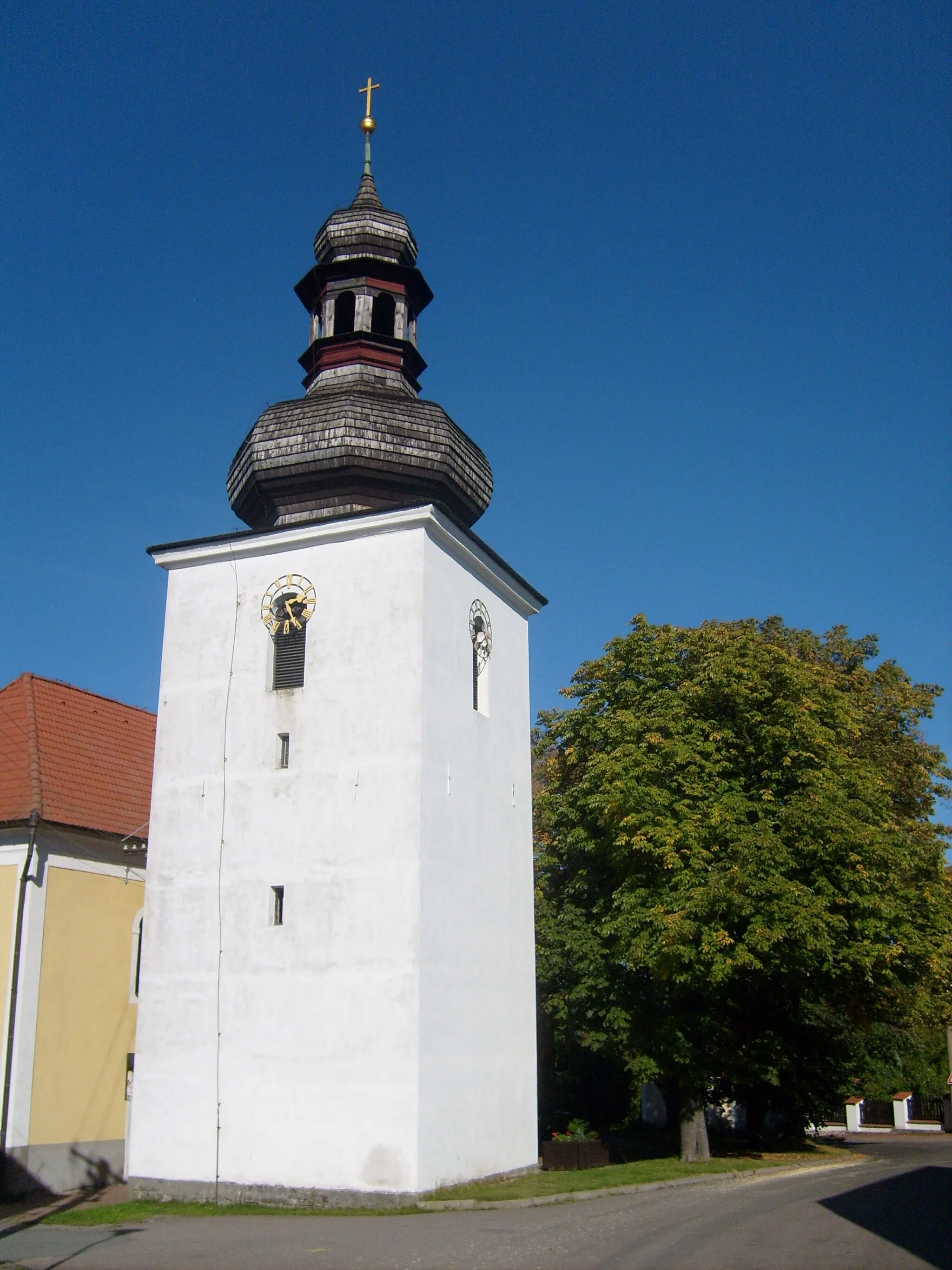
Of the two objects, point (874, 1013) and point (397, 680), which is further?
point (874, 1013)

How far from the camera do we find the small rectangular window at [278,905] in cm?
1633

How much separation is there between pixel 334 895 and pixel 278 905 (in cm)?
100

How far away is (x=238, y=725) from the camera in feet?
57.3

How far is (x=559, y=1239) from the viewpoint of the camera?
40.6ft

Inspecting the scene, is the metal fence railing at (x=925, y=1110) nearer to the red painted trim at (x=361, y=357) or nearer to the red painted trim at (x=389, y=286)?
the red painted trim at (x=361, y=357)

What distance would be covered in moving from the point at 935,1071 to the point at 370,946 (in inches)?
1351

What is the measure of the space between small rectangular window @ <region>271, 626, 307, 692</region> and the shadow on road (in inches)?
397

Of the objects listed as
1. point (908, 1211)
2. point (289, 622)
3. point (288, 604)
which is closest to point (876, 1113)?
point (908, 1211)

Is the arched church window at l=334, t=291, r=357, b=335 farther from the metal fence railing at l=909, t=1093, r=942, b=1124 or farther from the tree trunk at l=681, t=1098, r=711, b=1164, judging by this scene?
the metal fence railing at l=909, t=1093, r=942, b=1124

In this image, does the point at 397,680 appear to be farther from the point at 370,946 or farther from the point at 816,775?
the point at 816,775

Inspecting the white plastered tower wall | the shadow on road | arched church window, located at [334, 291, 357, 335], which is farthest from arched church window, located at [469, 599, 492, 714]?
the shadow on road

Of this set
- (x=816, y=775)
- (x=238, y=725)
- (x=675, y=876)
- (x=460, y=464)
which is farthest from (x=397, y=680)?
(x=816, y=775)

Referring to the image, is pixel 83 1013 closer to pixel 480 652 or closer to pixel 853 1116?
pixel 480 652

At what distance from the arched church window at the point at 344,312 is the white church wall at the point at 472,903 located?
5.11 metres
